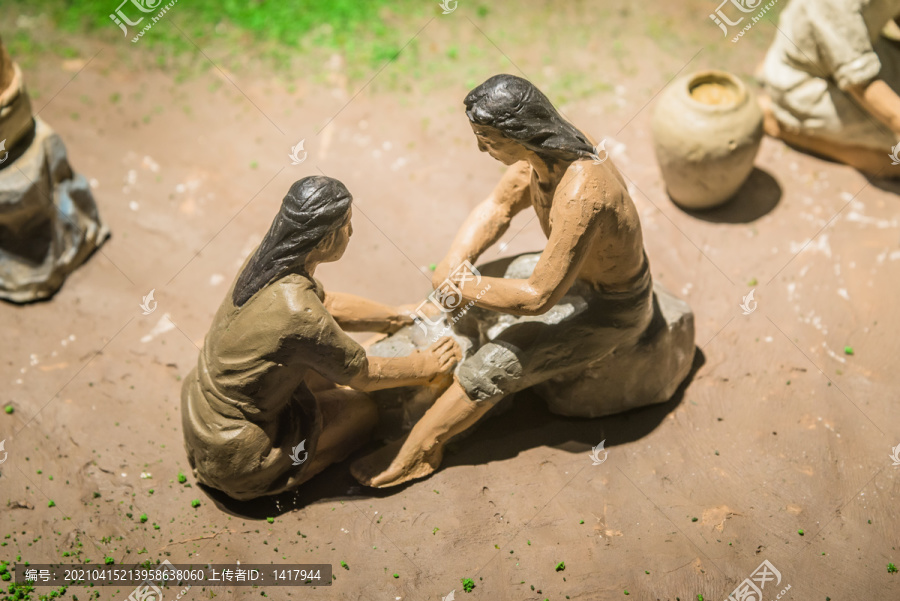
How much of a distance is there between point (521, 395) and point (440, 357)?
2.94 ft

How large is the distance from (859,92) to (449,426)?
428 centimetres

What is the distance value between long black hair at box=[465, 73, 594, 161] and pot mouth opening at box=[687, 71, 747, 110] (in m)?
2.68

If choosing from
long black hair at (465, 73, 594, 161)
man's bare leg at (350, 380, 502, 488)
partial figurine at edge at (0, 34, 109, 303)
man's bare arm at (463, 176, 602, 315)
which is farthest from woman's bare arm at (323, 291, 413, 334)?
partial figurine at edge at (0, 34, 109, 303)

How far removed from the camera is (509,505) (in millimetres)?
4594

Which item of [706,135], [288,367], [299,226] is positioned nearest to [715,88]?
[706,135]

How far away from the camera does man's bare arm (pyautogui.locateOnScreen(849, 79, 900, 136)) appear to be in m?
5.90

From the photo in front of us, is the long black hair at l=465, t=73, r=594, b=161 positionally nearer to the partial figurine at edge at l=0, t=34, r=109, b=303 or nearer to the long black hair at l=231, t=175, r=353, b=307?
the long black hair at l=231, t=175, r=353, b=307

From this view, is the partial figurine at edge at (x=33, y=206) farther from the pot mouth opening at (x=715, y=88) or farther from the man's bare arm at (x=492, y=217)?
the pot mouth opening at (x=715, y=88)

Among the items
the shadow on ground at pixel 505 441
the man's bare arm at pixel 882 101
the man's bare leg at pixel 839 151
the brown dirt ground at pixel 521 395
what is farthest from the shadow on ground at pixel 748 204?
the shadow on ground at pixel 505 441

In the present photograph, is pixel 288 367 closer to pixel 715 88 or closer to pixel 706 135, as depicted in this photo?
pixel 706 135

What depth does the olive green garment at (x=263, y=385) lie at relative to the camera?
157 inches

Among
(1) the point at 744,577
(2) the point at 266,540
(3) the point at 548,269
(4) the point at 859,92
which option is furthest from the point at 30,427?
(4) the point at 859,92

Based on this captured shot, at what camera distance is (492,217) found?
4.81 m

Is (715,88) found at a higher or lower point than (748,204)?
higher
